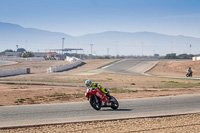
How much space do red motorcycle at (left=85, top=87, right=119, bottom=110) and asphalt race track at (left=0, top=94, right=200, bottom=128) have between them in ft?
0.92

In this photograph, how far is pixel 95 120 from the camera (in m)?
12.1

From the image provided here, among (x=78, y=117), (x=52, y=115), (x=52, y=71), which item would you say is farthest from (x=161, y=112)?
(x=52, y=71)

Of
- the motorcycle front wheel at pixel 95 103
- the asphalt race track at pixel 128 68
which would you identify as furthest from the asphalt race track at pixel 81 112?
the asphalt race track at pixel 128 68

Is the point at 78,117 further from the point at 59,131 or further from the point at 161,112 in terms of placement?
the point at 161,112

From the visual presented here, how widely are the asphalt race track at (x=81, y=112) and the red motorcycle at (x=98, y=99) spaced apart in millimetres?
281

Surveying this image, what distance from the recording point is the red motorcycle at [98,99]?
14187 mm

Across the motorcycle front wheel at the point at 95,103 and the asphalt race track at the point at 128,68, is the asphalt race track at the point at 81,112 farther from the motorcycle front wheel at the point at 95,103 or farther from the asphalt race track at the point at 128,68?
the asphalt race track at the point at 128,68

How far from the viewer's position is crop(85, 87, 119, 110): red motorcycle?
1419 cm

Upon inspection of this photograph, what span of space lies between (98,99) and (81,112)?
1.17 meters

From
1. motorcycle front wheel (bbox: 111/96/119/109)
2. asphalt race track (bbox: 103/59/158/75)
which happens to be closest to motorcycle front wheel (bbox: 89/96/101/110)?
motorcycle front wheel (bbox: 111/96/119/109)

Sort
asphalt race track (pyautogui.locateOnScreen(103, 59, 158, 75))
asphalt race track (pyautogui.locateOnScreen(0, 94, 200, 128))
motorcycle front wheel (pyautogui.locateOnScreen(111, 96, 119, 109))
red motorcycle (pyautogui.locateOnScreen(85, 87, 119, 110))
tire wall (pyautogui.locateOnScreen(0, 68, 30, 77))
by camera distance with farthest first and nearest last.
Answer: asphalt race track (pyautogui.locateOnScreen(103, 59, 158, 75)) → tire wall (pyautogui.locateOnScreen(0, 68, 30, 77)) → motorcycle front wheel (pyautogui.locateOnScreen(111, 96, 119, 109)) → red motorcycle (pyautogui.locateOnScreen(85, 87, 119, 110)) → asphalt race track (pyautogui.locateOnScreen(0, 94, 200, 128))

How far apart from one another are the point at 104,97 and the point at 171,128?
4.27 metres

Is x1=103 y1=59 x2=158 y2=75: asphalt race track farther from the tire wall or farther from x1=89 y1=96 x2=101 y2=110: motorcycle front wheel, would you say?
x1=89 y1=96 x2=101 y2=110: motorcycle front wheel

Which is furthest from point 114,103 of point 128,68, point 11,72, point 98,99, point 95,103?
point 128,68
